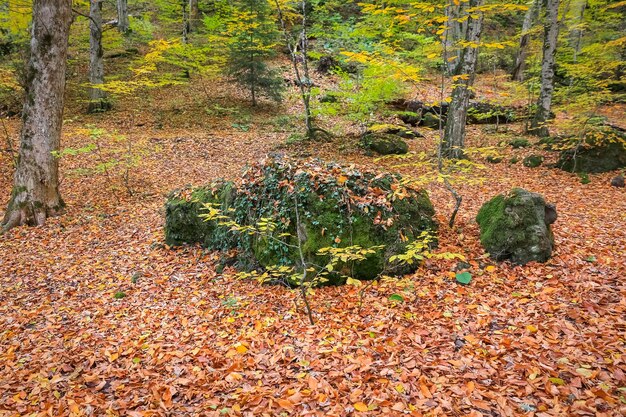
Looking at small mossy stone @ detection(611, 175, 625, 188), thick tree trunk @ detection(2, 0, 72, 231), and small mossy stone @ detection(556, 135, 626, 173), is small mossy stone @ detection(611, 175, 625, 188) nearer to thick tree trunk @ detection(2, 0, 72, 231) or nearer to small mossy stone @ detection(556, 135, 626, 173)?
small mossy stone @ detection(556, 135, 626, 173)

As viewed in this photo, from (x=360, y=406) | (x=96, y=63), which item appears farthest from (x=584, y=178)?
(x=96, y=63)

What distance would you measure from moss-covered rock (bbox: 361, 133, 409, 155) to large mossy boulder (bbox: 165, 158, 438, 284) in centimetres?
598

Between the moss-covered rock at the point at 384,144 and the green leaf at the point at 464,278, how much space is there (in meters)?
7.38

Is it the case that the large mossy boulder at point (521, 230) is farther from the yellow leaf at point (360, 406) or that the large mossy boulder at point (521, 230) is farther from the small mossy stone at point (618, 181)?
the small mossy stone at point (618, 181)

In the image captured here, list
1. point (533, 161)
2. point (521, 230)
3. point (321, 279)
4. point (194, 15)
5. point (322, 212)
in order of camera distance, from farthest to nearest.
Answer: point (194, 15) → point (533, 161) → point (322, 212) → point (521, 230) → point (321, 279)

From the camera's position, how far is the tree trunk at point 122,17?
2006cm

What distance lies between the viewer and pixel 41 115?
702 centimetres

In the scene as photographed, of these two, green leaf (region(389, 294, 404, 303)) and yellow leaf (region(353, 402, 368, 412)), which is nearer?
yellow leaf (region(353, 402, 368, 412))

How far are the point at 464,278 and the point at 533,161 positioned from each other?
23.4ft

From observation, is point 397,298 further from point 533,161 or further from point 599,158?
point 599,158

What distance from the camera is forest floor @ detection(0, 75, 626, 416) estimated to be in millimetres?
3094

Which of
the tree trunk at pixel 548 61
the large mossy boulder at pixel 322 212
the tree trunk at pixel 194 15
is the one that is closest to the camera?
the large mossy boulder at pixel 322 212

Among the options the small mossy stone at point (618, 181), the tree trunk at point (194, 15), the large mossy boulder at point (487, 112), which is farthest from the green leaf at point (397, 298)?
the tree trunk at point (194, 15)

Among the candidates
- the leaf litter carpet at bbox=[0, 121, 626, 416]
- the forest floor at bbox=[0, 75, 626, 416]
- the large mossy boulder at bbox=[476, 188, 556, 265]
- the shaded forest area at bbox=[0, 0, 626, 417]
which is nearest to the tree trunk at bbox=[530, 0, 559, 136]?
the shaded forest area at bbox=[0, 0, 626, 417]
